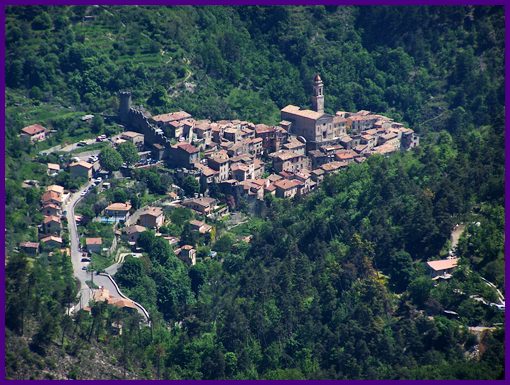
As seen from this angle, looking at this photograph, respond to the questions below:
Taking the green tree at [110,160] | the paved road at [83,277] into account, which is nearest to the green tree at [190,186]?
the green tree at [110,160]

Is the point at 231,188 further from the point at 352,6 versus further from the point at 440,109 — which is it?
the point at 352,6

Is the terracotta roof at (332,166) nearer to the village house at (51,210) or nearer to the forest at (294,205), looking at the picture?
the forest at (294,205)

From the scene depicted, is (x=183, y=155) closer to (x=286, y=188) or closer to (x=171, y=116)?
(x=171, y=116)

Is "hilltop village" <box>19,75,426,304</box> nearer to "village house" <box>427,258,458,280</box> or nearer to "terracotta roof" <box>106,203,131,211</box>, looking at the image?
"terracotta roof" <box>106,203,131,211</box>

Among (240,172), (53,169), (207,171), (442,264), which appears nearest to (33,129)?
(53,169)

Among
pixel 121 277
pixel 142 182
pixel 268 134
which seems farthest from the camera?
pixel 268 134

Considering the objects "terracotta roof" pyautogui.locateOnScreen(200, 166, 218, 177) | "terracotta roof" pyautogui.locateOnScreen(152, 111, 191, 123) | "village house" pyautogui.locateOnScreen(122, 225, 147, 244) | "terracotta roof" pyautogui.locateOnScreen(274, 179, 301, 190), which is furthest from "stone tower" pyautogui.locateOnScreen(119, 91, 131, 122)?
"village house" pyautogui.locateOnScreen(122, 225, 147, 244)

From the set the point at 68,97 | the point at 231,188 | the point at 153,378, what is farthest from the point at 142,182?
the point at 153,378
